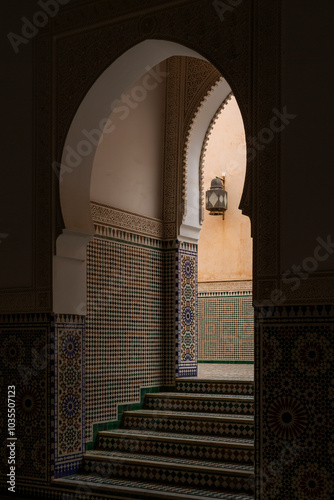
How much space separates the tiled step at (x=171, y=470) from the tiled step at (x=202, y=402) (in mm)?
568

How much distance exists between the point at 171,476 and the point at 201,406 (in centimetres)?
82

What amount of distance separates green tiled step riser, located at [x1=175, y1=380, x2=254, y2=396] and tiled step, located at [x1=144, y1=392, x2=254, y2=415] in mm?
51

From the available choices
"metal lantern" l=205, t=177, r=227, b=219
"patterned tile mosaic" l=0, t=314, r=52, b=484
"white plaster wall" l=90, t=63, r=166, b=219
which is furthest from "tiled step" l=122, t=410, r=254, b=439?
"metal lantern" l=205, t=177, r=227, b=219

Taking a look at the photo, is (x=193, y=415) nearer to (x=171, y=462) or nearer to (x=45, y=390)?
(x=171, y=462)

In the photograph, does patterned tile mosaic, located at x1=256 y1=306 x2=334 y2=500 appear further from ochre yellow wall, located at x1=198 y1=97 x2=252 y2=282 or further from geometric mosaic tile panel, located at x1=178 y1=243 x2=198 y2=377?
ochre yellow wall, located at x1=198 y1=97 x2=252 y2=282

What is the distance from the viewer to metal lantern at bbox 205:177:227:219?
329 inches

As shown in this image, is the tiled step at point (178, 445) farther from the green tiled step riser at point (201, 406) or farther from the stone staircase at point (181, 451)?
the green tiled step riser at point (201, 406)

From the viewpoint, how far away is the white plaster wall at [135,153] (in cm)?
534

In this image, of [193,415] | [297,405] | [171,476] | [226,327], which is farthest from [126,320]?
[226,327]

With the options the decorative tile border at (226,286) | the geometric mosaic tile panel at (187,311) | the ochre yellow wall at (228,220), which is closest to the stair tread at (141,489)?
the geometric mosaic tile panel at (187,311)

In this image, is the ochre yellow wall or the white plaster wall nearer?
the white plaster wall

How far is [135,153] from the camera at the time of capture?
562cm

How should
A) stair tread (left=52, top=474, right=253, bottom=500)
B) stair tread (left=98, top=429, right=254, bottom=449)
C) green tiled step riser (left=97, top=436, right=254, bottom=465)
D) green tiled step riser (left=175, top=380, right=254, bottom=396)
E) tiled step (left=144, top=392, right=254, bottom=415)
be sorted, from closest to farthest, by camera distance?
stair tread (left=52, top=474, right=253, bottom=500) < green tiled step riser (left=97, top=436, right=254, bottom=465) < stair tread (left=98, top=429, right=254, bottom=449) < tiled step (left=144, top=392, right=254, bottom=415) < green tiled step riser (left=175, top=380, right=254, bottom=396)

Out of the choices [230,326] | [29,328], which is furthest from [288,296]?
[230,326]
